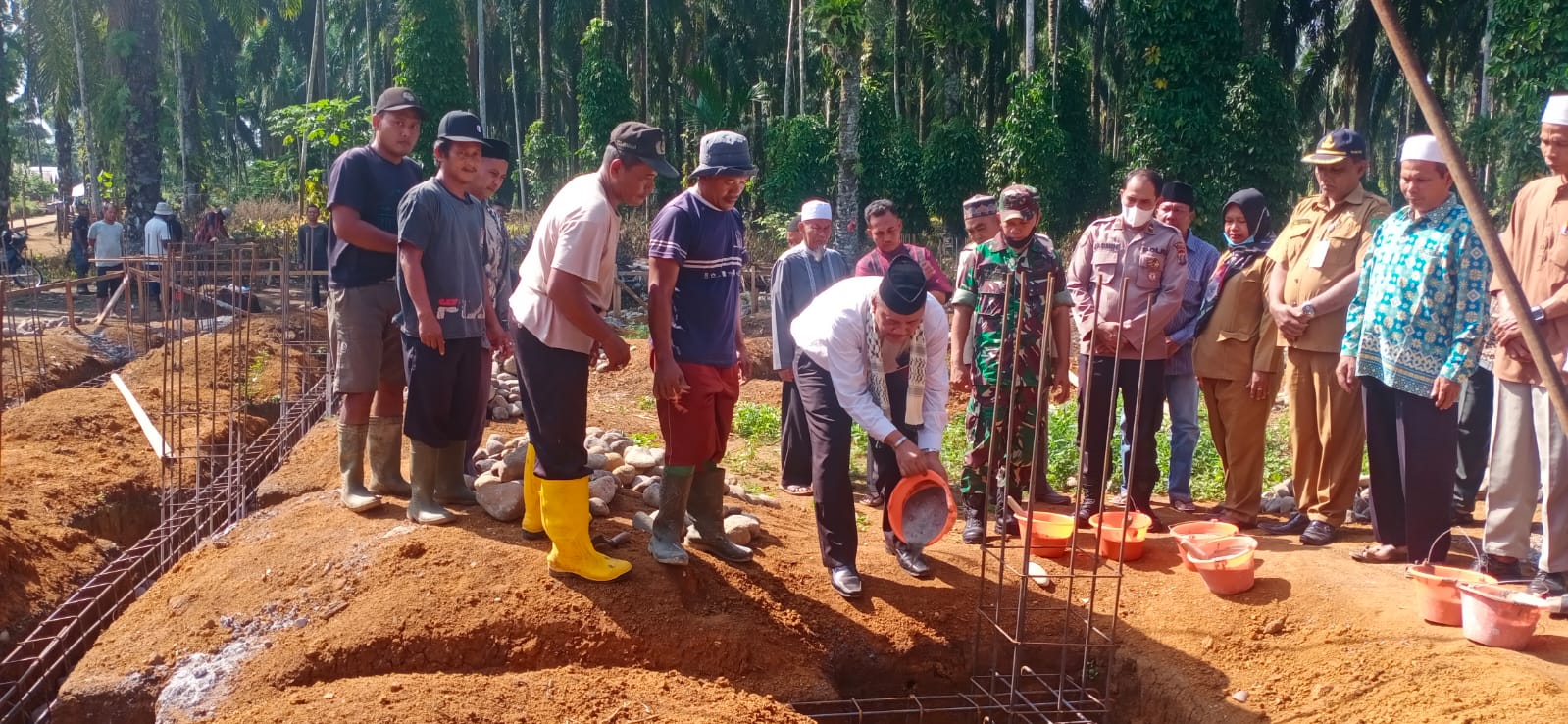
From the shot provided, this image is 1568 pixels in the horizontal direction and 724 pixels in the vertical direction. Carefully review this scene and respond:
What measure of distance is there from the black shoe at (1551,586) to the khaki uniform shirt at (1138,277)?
178 cm

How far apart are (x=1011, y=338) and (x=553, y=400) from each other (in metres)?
2.23

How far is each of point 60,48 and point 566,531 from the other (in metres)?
25.5

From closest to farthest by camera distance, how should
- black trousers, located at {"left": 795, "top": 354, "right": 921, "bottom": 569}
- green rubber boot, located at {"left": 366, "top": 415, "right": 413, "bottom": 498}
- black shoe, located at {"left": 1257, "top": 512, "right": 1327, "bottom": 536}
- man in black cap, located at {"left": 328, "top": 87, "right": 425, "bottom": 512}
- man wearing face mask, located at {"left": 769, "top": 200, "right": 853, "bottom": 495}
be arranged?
black trousers, located at {"left": 795, "top": 354, "right": 921, "bottom": 569} → man in black cap, located at {"left": 328, "top": 87, "right": 425, "bottom": 512} → green rubber boot, located at {"left": 366, "top": 415, "right": 413, "bottom": 498} → black shoe, located at {"left": 1257, "top": 512, "right": 1327, "bottom": 536} → man wearing face mask, located at {"left": 769, "top": 200, "right": 853, "bottom": 495}

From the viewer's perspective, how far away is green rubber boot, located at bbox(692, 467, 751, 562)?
4395 millimetres

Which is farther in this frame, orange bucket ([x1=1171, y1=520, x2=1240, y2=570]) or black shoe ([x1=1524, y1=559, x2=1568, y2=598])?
orange bucket ([x1=1171, y1=520, x2=1240, y2=570])

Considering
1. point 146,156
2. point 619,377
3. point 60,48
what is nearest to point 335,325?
point 619,377

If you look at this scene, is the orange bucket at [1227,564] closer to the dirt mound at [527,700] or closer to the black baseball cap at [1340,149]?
the black baseball cap at [1340,149]

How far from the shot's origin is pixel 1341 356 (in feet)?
15.3

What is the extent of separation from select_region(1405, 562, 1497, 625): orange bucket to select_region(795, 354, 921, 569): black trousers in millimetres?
1940

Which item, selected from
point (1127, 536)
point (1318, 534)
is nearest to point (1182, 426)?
point (1318, 534)

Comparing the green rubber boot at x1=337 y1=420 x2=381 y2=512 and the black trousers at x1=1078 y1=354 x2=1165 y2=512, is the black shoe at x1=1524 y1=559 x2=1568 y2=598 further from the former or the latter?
the green rubber boot at x1=337 y1=420 x2=381 y2=512

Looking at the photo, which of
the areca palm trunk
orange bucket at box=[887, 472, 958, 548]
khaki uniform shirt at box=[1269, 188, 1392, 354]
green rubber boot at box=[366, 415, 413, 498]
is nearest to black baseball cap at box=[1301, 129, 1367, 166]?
khaki uniform shirt at box=[1269, 188, 1392, 354]

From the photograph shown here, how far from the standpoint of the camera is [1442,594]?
155 inches

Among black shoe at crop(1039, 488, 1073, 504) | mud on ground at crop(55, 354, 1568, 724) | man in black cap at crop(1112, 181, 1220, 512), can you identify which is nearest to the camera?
mud on ground at crop(55, 354, 1568, 724)
